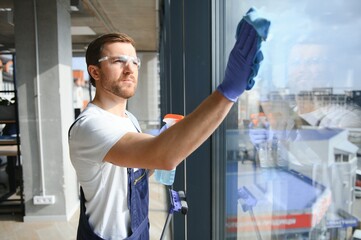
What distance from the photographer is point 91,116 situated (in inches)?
37.1

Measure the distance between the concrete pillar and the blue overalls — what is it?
2.55 metres

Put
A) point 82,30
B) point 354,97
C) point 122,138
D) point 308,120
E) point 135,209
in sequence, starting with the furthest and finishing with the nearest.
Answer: point 82,30 < point 135,209 < point 122,138 < point 308,120 < point 354,97

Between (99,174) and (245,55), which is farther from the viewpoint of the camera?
(99,174)

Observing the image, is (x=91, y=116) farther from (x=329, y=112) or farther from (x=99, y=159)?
(x=329, y=112)

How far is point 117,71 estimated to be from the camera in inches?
39.7

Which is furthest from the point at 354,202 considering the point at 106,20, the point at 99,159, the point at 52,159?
the point at 106,20

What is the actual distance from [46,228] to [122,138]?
10.3ft

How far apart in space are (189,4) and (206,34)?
0.57 ft

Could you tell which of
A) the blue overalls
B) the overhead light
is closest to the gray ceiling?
the overhead light

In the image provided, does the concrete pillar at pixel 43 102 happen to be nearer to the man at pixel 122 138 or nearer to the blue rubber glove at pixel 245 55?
the man at pixel 122 138

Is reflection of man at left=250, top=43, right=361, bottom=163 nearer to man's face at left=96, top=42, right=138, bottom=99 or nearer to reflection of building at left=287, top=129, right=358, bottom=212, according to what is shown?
reflection of building at left=287, top=129, right=358, bottom=212

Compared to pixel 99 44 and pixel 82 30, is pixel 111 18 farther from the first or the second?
pixel 99 44

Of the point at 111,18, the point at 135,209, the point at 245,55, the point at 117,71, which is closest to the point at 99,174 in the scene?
the point at 135,209

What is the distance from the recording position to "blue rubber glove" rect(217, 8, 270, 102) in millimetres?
548
